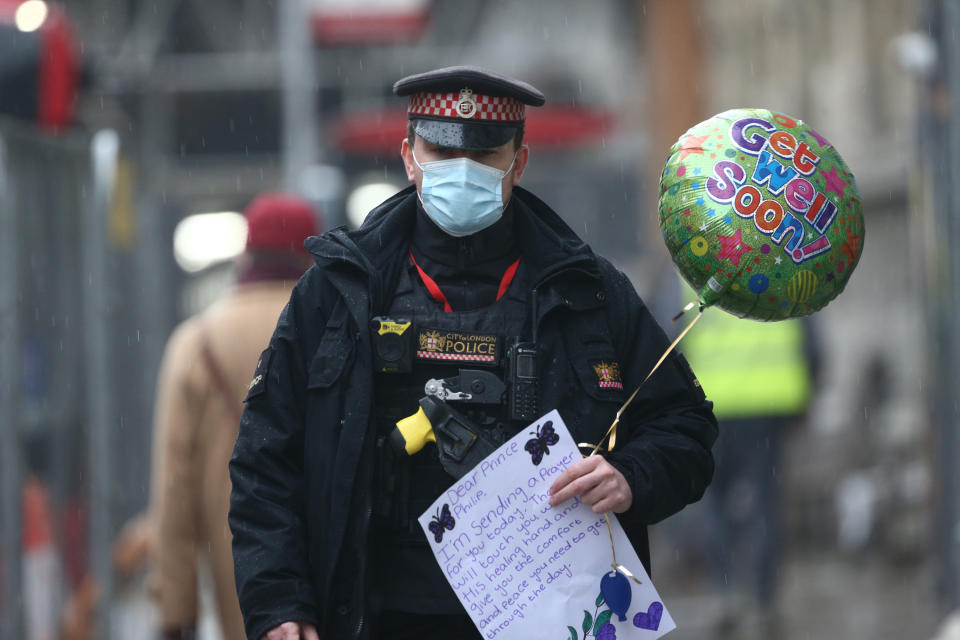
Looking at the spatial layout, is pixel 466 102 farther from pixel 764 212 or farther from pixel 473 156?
pixel 764 212

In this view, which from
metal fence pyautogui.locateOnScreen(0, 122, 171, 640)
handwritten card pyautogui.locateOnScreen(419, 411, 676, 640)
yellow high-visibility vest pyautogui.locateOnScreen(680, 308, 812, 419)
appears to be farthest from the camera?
yellow high-visibility vest pyautogui.locateOnScreen(680, 308, 812, 419)

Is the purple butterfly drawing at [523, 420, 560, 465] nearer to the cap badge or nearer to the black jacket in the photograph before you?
the black jacket

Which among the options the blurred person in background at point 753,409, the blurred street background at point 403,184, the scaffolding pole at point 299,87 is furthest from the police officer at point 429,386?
the scaffolding pole at point 299,87

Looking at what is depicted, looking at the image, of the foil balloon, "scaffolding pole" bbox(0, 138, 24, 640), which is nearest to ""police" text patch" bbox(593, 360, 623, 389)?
the foil balloon

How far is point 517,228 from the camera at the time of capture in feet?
11.3

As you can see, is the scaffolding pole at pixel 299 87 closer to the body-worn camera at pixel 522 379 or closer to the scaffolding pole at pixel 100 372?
the scaffolding pole at pixel 100 372

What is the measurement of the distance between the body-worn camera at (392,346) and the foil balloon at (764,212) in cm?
63

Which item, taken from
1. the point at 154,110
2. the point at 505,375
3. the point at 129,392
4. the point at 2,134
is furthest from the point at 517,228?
the point at 154,110

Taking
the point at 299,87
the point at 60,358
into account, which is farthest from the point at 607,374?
the point at 299,87

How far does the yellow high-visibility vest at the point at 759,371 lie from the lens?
8141 mm

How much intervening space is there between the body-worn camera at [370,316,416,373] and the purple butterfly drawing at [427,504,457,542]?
0.30 meters

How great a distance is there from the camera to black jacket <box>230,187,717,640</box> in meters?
3.11

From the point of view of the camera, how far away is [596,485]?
3.09 m

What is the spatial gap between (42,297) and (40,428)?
1.75 feet
